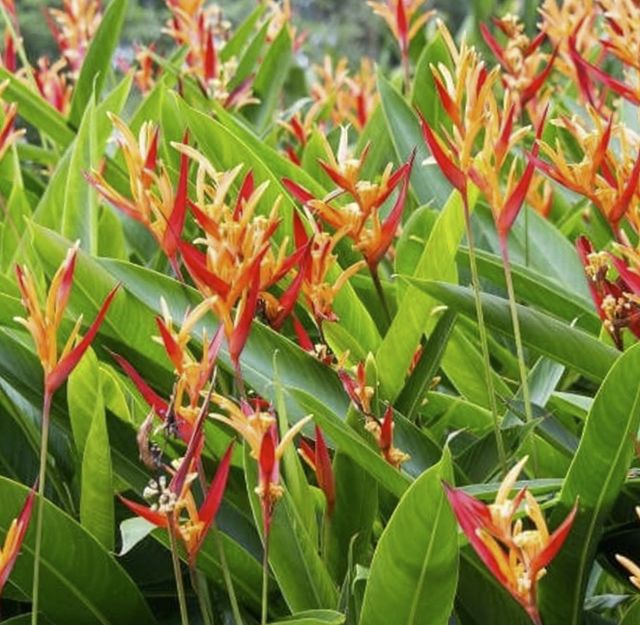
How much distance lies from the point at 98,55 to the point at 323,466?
1.50 metres

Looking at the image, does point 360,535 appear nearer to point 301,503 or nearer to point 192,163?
point 301,503

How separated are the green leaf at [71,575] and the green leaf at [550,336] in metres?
0.41

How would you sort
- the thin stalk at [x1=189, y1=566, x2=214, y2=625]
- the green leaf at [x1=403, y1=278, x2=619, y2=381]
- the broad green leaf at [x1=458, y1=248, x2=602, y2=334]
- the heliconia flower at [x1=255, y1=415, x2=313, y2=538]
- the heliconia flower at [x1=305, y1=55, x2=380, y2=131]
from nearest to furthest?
the heliconia flower at [x1=255, y1=415, x2=313, y2=538]
the thin stalk at [x1=189, y1=566, x2=214, y2=625]
the green leaf at [x1=403, y1=278, x2=619, y2=381]
the broad green leaf at [x1=458, y1=248, x2=602, y2=334]
the heliconia flower at [x1=305, y1=55, x2=380, y2=131]

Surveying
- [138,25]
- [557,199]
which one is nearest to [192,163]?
[557,199]

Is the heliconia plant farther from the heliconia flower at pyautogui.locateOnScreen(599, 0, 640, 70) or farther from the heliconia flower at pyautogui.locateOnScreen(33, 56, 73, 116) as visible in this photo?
the heliconia flower at pyautogui.locateOnScreen(33, 56, 73, 116)

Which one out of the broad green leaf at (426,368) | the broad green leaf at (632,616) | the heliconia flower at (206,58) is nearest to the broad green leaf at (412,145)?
the heliconia flower at (206,58)

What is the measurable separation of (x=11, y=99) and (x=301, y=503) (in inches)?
52.3

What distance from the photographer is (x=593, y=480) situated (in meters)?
1.22

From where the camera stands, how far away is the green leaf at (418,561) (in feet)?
3.54

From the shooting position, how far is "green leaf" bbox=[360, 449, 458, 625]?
1079mm

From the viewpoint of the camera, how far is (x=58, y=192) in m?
2.02

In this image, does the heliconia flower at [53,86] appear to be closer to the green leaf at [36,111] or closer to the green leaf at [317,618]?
the green leaf at [36,111]

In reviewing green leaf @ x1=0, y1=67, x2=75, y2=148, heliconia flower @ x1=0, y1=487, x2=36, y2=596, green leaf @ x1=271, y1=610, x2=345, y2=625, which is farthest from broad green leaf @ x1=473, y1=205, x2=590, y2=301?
heliconia flower @ x1=0, y1=487, x2=36, y2=596

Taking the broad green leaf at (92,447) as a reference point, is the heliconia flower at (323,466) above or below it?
above
